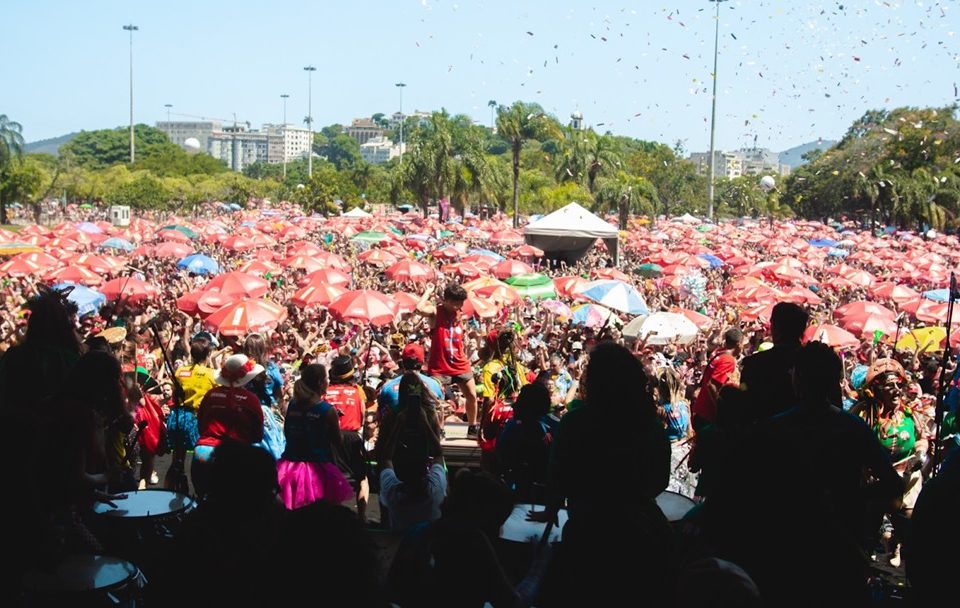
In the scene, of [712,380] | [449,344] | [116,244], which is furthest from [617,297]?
[116,244]

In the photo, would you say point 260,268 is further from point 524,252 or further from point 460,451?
point 460,451

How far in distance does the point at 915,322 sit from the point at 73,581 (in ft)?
49.6

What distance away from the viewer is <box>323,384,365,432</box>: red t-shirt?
577 centimetres

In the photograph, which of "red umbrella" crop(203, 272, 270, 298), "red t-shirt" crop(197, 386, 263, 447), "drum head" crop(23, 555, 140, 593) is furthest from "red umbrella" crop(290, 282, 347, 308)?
"drum head" crop(23, 555, 140, 593)

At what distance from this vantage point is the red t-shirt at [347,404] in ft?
18.9

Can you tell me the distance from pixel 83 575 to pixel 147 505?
695 mm

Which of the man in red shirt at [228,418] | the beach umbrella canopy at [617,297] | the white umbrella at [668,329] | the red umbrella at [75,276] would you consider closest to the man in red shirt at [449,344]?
the man in red shirt at [228,418]

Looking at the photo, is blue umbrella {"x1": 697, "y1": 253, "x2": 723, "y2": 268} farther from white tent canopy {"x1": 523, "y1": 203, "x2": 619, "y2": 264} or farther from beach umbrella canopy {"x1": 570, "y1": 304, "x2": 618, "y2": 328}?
beach umbrella canopy {"x1": 570, "y1": 304, "x2": 618, "y2": 328}

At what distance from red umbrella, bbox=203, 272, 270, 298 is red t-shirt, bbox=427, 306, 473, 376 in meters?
5.68

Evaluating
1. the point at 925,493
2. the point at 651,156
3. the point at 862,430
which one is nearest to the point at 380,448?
the point at 862,430

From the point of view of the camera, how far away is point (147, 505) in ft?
12.2

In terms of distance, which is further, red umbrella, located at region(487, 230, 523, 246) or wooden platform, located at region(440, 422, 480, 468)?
red umbrella, located at region(487, 230, 523, 246)

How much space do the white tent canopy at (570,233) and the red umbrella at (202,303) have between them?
58.8 feet

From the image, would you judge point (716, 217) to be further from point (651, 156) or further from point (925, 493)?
point (925, 493)
